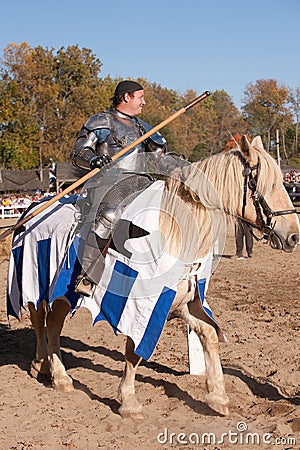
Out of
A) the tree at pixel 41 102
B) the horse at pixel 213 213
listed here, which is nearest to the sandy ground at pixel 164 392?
the horse at pixel 213 213

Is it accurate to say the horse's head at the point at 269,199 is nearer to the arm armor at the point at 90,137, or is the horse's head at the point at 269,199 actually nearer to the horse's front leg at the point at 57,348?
the arm armor at the point at 90,137

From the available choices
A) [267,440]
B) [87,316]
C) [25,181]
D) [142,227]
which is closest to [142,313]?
[142,227]

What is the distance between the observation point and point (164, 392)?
5398mm

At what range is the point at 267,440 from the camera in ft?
13.7

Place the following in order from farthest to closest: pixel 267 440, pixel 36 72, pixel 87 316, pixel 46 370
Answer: pixel 36 72 < pixel 87 316 < pixel 46 370 < pixel 267 440

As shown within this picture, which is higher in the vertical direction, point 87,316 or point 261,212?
point 261,212

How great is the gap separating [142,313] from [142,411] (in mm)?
897

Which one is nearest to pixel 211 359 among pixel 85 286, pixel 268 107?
pixel 85 286

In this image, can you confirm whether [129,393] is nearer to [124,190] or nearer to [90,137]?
[124,190]

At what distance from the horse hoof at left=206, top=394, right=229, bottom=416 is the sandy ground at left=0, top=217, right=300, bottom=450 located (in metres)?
0.06

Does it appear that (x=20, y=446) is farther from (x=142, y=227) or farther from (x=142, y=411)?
(x=142, y=227)

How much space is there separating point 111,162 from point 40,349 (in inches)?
95.0

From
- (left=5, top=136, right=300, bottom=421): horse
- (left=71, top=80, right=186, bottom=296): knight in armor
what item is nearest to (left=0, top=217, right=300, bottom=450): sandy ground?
(left=5, top=136, right=300, bottom=421): horse

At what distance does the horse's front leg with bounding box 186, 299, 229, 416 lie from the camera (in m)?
4.77
